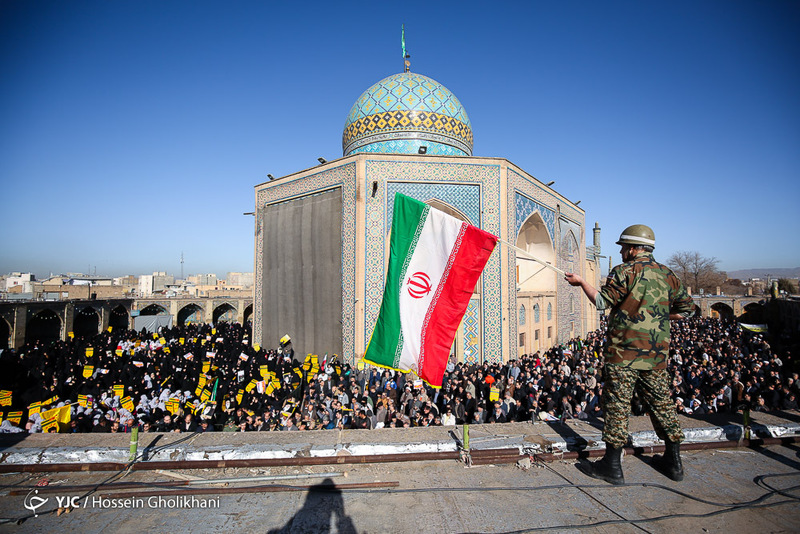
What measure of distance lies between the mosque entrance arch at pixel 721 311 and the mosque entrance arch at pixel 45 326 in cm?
5029

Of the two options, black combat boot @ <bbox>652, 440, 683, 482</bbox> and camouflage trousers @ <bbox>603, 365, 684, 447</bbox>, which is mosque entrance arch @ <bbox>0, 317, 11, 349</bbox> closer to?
camouflage trousers @ <bbox>603, 365, 684, 447</bbox>

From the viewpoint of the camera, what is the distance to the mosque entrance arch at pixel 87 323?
29.7 meters

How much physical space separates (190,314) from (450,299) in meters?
38.3

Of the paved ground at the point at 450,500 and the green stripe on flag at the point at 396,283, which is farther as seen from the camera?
the green stripe on flag at the point at 396,283

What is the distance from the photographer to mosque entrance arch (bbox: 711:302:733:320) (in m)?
36.8

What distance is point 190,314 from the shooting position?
3662 cm

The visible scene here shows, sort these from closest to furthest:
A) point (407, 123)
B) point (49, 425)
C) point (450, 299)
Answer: point (450, 299) < point (49, 425) < point (407, 123)

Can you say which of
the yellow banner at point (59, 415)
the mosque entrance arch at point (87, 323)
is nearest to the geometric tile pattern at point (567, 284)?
the yellow banner at point (59, 415)

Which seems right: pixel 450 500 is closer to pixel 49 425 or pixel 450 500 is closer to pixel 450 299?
pixel 450 299

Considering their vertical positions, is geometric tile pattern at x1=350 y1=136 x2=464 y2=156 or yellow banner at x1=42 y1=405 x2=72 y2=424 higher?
geometric tile pattern at x1=350 y1=136 x2=464 y2=156

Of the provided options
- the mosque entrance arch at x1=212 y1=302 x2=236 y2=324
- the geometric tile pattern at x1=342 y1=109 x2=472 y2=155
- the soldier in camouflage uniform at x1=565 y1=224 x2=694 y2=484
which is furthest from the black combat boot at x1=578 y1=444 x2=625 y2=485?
the mosque entrance arch at x1=212 y1=302 x2=236 y2=324

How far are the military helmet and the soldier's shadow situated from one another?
2.40 metres

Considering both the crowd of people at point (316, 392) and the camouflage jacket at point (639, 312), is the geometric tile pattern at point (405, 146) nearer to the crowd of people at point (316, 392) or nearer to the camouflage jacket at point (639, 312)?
the crowd of people at point (316, 392)

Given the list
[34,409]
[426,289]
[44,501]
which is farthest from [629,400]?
[34,409]
